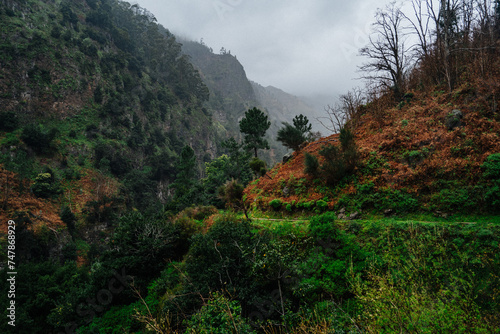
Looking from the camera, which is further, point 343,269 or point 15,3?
point 15,3

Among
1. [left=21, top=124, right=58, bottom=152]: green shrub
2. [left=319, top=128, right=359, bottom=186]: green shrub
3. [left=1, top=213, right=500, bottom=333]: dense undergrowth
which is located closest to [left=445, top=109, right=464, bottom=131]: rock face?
[left=319, top=128, right=359, bottom=186]: green shrub

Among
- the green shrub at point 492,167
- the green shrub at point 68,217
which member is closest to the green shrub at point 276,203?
the green shrub at point 492,167

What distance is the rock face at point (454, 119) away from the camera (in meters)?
12.5

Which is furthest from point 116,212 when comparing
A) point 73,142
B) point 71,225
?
point 73,142

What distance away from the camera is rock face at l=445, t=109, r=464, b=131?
40.9 feet

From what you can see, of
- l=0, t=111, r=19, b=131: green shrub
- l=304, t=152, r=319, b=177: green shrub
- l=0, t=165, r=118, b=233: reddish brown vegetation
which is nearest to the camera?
l=304, t=152, r=319, b=177: green shrub

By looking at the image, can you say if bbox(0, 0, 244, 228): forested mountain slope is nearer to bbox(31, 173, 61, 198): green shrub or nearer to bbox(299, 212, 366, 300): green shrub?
bbox(31, 173, 61, 198): green shrub

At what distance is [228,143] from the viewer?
118 ft

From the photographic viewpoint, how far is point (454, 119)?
1259 centimetres

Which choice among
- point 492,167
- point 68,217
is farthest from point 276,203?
point 68,217

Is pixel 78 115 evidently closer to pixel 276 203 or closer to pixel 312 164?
pixel 276 203

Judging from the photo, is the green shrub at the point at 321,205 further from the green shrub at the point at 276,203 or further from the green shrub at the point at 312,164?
the green shrub at the point at 276,203

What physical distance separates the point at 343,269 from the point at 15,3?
7661 cm

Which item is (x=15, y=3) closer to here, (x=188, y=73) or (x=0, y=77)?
(x=0, y=77)
